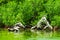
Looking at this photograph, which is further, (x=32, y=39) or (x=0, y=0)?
(x=0, y=0)

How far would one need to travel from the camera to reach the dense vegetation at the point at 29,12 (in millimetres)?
25469

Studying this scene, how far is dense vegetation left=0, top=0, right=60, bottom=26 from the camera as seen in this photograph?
83.6 ft

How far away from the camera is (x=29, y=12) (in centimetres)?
2678

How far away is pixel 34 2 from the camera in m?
27.3

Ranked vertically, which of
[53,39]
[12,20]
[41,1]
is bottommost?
[53,39]

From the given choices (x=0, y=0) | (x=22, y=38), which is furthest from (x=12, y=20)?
(x=22, y=38)

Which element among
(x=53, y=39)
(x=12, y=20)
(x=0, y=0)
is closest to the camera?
(x=53, y=39)

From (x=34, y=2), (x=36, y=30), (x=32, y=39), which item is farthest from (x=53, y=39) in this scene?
(x=34, y=2)

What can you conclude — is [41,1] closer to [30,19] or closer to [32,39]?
[30,19]

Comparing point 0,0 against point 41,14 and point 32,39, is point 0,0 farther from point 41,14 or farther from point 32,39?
point 32,39

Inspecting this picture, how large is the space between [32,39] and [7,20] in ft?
28.6

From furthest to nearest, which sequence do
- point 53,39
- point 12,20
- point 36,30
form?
point 12,20, point 36,30, point 53,39

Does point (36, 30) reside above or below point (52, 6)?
below

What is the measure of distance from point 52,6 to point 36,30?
131 inches
